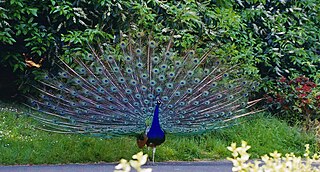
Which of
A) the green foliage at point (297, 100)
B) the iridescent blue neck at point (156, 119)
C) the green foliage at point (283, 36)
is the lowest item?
the green foliage at point (297, 100)

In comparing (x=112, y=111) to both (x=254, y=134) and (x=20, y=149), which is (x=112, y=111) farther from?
(x=254, y=134)

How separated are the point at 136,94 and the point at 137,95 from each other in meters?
0.02

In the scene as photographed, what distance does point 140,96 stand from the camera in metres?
9.52

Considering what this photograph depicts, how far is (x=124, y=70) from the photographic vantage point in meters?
9.62

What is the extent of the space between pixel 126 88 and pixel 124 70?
315mm

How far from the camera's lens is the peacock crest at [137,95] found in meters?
9.34

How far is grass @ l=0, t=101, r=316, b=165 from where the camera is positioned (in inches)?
363

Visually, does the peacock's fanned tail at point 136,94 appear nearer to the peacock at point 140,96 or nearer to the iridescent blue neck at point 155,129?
the peacock at point 140,96

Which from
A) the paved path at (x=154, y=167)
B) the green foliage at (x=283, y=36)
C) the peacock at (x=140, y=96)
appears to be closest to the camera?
the paved path at (x=154, y=167)

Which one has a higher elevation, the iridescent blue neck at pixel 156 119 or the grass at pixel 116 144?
the iridescent blue neck at pixel 156 119

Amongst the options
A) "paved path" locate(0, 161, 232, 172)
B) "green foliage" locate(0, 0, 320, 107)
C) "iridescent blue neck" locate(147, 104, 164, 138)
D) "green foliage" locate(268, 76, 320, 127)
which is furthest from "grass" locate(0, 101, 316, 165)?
"green foliage" locate(0, 0, 320, 107)

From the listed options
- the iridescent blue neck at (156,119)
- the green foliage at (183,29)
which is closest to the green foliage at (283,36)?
the green foliage at (183,29)

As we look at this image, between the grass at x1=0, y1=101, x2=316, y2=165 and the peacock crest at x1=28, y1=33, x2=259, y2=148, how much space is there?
1.18 feet

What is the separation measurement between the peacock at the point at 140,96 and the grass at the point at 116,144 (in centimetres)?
34
